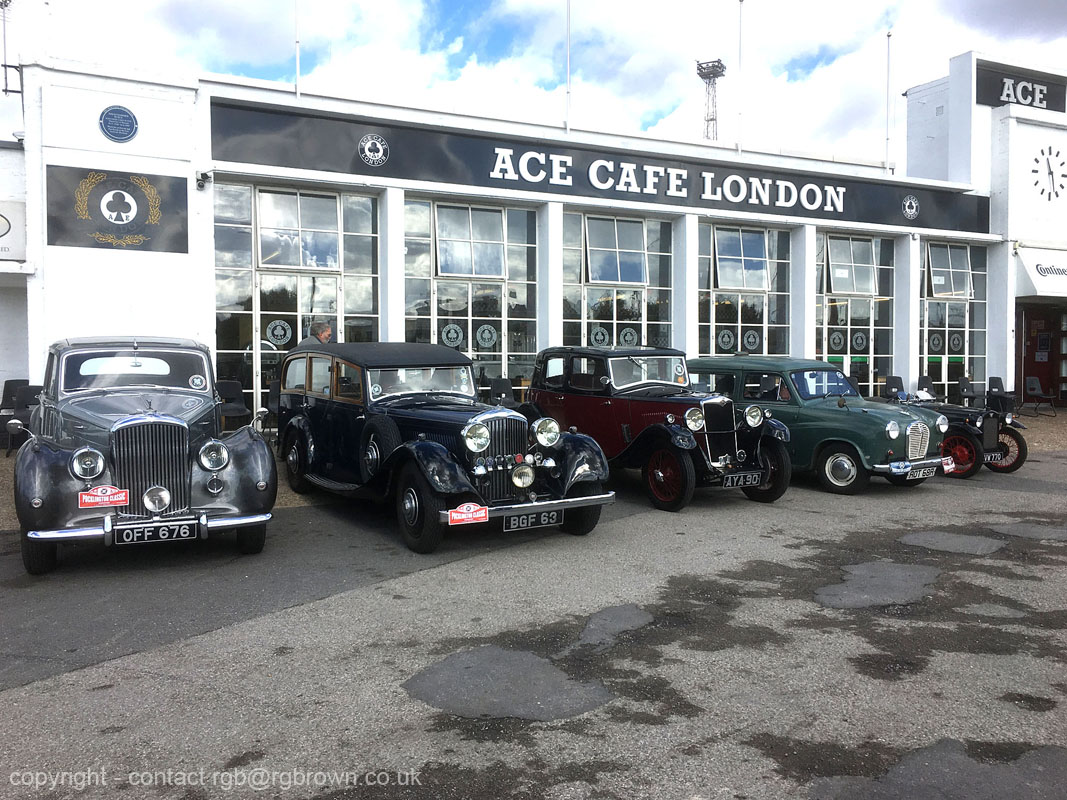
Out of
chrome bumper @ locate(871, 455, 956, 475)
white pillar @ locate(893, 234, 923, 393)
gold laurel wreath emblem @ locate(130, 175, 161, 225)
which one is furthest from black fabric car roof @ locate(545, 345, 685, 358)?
white pillar @ locate(893, 234, 923, 393)

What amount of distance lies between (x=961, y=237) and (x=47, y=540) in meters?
21.4

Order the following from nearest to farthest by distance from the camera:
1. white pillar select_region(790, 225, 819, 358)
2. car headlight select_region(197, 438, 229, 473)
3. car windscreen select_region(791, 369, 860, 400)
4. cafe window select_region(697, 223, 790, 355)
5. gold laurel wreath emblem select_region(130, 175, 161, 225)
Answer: car headlight select_region(197, 438, 229, 473)
car windscreen select_region(791, 369, 860, 400)
gold laurel wreath emblem select_region(130, 175, 161, 225)
cafe window select_region(697, 223, 790, 355)
white pillar select_region(790, 225, 819, 358)

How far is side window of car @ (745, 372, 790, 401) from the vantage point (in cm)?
1058

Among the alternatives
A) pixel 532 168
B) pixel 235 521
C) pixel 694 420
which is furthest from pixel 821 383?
pixel 532 168

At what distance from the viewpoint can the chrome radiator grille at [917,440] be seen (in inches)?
381

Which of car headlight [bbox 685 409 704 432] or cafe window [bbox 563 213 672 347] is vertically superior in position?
cafe window [bbox 563 213 672 347]

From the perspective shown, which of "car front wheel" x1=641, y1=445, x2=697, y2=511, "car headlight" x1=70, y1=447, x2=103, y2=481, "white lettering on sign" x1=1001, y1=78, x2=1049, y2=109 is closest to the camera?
"car headlight" x1=70, y1=447, x2=103, y2=481

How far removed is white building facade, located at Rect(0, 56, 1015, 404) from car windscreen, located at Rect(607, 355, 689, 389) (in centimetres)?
577

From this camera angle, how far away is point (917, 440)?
977 cm

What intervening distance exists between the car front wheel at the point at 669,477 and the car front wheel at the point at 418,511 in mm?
2986

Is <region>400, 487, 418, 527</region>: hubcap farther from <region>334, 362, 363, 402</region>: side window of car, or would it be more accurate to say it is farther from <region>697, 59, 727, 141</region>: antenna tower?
<region>697, 59, 727, 141</region>: antenna tower

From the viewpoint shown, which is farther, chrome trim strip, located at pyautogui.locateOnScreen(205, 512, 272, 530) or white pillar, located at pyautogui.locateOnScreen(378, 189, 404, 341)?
white pillar, located at pyautogui.locateOnScreen(378, 189, 404, 341)

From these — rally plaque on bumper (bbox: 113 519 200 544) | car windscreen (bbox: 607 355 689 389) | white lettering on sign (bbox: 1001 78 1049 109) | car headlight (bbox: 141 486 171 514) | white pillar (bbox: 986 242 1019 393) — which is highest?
white lettering on sign (bbox: 1001 78 1049 109)

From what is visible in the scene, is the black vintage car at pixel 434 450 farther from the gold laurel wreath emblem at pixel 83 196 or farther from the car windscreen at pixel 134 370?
the gold laurel wreath emblem at pixel 83 196
